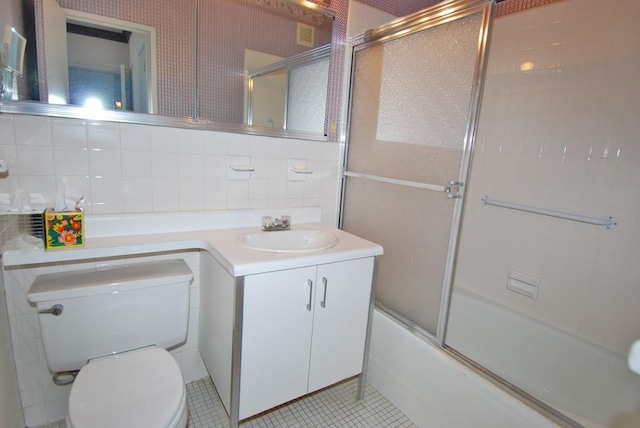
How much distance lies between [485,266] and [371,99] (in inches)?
50.7

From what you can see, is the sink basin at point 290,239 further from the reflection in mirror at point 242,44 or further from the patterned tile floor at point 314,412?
the patterned tile floor at point 314,412

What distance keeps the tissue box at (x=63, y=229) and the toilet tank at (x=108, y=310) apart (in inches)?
5.6

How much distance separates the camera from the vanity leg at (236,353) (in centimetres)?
115

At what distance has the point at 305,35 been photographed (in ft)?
5.94

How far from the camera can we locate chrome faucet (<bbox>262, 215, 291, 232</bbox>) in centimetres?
163

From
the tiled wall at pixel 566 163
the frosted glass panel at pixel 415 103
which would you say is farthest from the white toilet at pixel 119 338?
the tiled wall at pixel 566 163

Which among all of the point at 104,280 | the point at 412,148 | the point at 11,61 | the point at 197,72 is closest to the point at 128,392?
the point at 104,280

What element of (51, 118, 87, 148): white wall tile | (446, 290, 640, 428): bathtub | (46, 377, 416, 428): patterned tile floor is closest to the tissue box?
(51, 118, 87, 148): white wall tile

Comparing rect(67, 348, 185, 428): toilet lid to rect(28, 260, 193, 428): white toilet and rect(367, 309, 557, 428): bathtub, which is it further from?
rect(367, 309, 557, 428): bathtub

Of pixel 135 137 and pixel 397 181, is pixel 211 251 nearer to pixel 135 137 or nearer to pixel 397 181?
pixel 135 137

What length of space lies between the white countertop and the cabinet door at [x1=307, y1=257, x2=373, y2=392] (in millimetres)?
60

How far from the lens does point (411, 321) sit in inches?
65.4

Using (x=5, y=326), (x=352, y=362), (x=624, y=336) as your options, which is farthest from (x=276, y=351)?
(x=624, y=336)

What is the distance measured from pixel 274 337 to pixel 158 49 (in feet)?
4.16
